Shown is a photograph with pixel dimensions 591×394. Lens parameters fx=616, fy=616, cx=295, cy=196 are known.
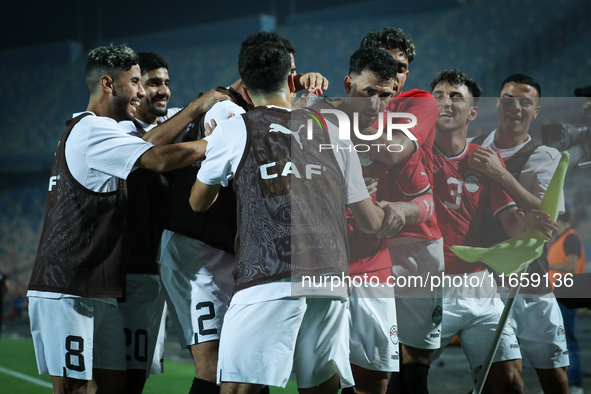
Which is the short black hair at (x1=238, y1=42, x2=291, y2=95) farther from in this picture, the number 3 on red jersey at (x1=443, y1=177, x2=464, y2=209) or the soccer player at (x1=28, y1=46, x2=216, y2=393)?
the number 3 on red jersey at (x1=443, y1=177, x2=464, y2=209)

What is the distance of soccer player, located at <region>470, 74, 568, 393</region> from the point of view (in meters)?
3.30

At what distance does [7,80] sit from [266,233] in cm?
2247

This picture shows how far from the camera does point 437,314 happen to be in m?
3.36

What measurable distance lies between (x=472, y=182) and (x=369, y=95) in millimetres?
760

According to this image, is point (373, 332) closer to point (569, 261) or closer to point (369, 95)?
point (369, 95)

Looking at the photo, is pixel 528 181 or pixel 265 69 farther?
pixel 528 181

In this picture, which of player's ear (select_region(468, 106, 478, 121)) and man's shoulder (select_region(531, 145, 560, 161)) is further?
player's ear (select_region(468, 106, 478, 121))

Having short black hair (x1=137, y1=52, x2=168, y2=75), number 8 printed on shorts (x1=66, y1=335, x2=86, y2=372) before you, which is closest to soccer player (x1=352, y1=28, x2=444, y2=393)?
short black hair (x1=137, y1=52, x2=168, y2=75)

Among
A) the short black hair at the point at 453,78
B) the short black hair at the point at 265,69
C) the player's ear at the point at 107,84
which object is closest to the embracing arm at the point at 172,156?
the short black hair at the point at 265,69

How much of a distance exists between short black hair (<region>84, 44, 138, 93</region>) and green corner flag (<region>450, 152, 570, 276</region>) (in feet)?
6.95

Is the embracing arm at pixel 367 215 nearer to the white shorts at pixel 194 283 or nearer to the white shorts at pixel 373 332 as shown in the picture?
the white shorts at pixel 373 332

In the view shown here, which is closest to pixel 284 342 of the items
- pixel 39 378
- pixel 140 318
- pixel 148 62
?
pixel 140 318

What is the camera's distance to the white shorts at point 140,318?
339 cm

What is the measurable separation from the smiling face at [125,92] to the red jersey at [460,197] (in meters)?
1.66
